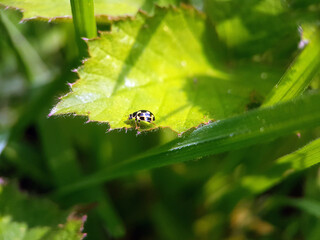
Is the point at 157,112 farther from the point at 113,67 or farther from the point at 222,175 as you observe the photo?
the point at 222,175

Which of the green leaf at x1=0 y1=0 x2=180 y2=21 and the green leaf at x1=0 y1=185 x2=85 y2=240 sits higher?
the green leaf at x1=0 y1=0 x2=180 y2=21

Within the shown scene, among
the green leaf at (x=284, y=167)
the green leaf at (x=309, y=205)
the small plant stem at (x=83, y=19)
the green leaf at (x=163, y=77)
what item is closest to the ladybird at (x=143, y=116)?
the green leaf at (x=163, y=77)

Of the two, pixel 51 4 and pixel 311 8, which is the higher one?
pixel 51 4

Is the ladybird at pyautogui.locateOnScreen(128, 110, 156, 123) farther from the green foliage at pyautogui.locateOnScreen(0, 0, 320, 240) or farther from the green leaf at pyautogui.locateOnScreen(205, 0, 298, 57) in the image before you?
the green leaf at pyautogui.locateOnScreen(205, 0, 298, 57)

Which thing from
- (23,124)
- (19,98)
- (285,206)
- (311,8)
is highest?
(19,98)

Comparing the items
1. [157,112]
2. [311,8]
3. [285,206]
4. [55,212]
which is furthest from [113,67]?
[285,206]

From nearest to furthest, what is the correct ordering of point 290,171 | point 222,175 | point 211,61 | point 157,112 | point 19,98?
1. point 157,112
2. point 290,171
3. point 211,61
4. point 222,175
5. point 19,98

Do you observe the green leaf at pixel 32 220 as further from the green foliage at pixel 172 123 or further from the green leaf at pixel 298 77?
the green leaf at pixel 298 77

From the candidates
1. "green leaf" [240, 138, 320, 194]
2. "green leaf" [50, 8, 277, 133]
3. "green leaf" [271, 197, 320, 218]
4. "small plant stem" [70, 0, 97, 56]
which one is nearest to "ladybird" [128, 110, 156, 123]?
"green leaf" [50, 8, 277, 133]
